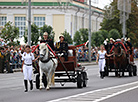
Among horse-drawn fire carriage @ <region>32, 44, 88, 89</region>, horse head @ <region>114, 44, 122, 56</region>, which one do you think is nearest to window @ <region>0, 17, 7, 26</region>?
horse head @ <region>114, 44, 122, 56</region>

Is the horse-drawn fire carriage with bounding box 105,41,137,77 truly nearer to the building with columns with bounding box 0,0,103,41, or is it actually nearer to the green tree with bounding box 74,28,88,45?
the green tree with bounding box 74,28,88,45

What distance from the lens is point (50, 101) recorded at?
554 inches

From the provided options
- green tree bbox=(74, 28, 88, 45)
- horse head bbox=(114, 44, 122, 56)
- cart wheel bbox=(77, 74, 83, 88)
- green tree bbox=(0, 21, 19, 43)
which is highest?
green tree bbox=(74, 28, 88, 45)

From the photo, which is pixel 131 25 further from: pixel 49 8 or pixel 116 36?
pixel 49 8

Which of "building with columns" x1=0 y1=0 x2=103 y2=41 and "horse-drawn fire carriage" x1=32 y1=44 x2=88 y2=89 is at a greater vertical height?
"building with columns" x1=0 y1=0 x2=103 y2=41

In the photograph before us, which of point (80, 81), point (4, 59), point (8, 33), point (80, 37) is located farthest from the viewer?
point (80, 37)

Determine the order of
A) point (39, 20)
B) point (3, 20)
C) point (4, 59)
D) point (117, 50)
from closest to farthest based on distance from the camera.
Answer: point (117, 50) < point (4, 59) < point (3, 20) < point (39, 20)

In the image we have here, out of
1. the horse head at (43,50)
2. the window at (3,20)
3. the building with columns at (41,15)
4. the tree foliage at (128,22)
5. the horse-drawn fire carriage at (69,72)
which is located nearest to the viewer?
the horse head at (43,50)

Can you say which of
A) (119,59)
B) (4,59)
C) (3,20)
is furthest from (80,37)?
(119,59)

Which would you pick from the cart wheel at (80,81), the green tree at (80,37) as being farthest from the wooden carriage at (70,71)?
the green tree at (80,37)

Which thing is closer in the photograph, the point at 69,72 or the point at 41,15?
the point at 69,72

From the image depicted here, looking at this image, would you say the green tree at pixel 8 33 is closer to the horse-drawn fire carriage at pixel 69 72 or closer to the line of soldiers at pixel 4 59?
the line of soldiers at pixel 4 59

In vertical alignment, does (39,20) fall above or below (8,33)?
above

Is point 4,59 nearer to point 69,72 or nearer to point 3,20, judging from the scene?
point 69,72
